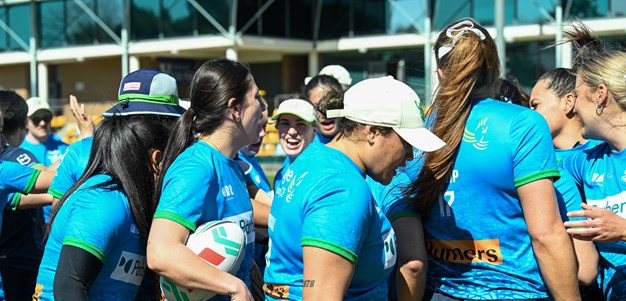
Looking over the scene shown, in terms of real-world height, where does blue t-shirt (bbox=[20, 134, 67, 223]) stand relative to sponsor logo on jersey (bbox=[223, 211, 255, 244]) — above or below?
Result: below

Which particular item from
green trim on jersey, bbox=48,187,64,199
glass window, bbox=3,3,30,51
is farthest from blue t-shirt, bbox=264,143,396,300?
glass window, bbox=3,3,30,51

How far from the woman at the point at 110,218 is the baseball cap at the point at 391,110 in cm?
105

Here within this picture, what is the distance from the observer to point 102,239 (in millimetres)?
3221

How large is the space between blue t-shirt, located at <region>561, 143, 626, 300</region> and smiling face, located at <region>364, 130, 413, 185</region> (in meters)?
1.37

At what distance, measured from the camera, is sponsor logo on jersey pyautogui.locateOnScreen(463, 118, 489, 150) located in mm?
3309

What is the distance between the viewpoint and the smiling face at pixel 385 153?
117 inches

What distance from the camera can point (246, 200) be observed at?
338cm

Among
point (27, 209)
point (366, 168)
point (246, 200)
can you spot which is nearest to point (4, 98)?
point (27, 209)

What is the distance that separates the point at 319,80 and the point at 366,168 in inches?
166

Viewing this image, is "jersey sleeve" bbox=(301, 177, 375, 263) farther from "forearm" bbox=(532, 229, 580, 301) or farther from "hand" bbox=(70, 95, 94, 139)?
"hand" bbox=(70, 95, 94, 139)

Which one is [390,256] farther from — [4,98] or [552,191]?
[4,98]

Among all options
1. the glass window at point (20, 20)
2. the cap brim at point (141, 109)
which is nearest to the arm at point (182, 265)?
the cap brim at point (141, 109)

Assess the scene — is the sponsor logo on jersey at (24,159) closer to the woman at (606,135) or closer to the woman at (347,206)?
the woman at (347,206)

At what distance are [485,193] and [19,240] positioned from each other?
3581 millimetres
